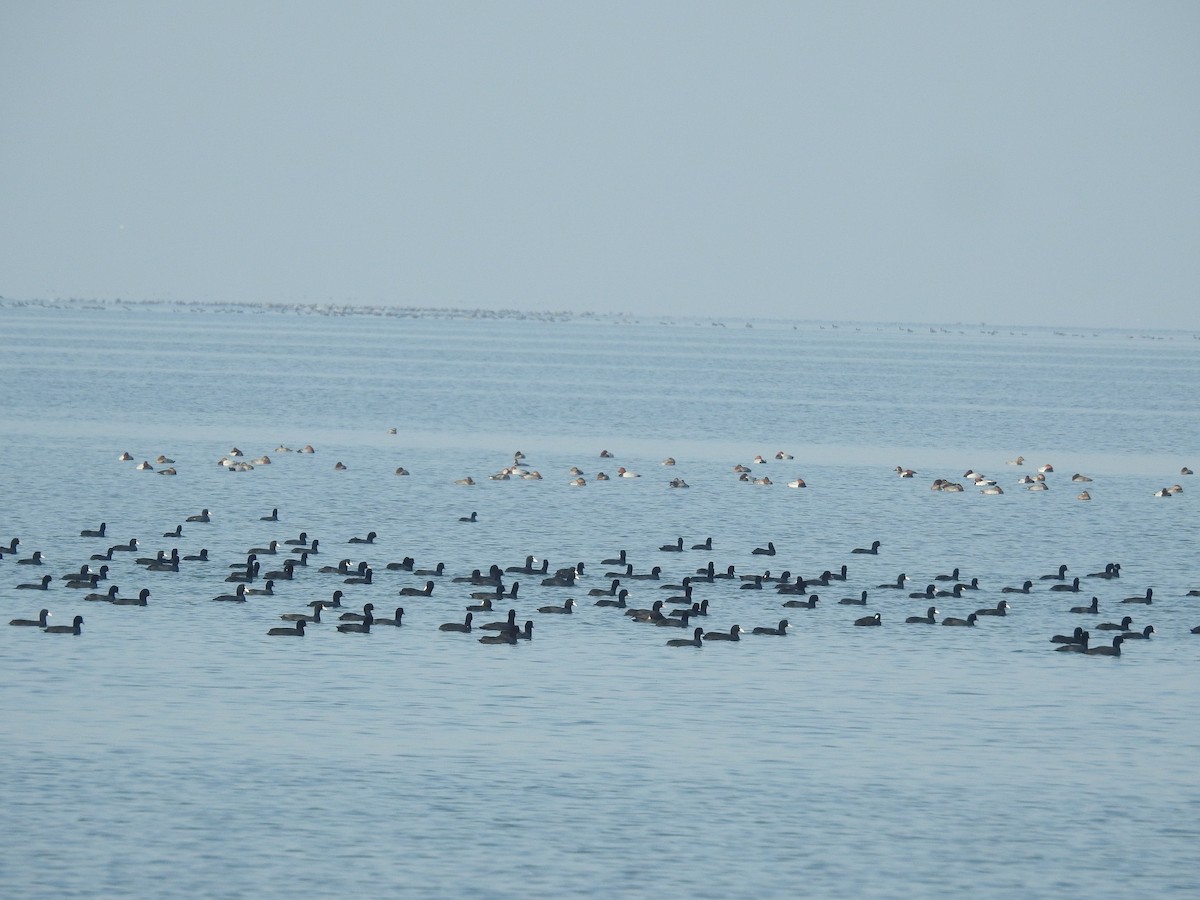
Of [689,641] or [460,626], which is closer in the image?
[689,641]

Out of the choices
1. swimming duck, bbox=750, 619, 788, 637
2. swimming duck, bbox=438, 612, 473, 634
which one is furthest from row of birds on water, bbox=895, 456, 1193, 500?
swimming duck, bbox=438, 612, 473, 634

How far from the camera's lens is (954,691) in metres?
31.4

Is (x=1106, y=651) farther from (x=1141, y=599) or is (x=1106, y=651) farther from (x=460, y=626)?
(x=460, y=626)

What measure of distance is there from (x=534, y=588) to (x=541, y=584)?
0.46 meters

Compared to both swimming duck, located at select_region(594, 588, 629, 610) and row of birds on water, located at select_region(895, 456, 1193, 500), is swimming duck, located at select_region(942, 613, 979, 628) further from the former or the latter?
row of birds on water, located at select_region(895, 456, 1193, 500)

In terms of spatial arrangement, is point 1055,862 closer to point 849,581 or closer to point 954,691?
point 954,691

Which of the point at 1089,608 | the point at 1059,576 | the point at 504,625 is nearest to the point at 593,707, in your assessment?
the point at 504,625

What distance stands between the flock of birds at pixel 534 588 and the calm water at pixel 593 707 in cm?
33

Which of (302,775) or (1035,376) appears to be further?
(1035,376)

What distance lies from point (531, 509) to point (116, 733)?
98.3 feet

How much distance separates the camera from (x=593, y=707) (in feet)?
96.6

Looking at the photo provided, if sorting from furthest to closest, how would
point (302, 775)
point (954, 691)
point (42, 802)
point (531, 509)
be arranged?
point (531, 509) → point (954, 691) → point (302, 775) → point (42, 802)

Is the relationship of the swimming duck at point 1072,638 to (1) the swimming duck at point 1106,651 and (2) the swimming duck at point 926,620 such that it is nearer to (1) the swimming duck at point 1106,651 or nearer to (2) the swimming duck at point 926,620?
(1) the swimming duck at point 1106,651

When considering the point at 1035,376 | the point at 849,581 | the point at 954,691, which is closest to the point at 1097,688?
the point at 954,691
